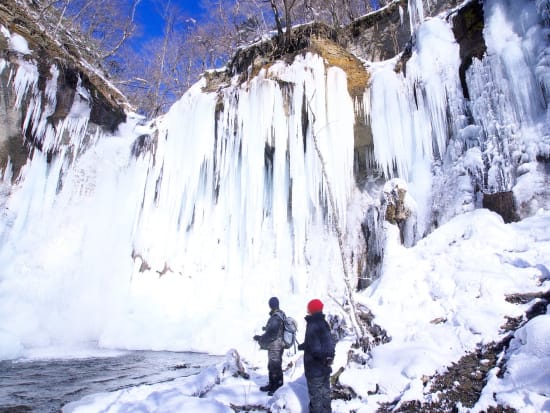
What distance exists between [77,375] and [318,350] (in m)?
4.41

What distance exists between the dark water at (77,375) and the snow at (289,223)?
656 millimetres

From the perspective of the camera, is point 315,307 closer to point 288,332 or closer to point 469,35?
point 288,332

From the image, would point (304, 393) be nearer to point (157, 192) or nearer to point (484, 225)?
point (484, 225)

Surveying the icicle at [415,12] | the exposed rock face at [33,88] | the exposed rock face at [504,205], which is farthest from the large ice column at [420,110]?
the exposed rock face at [33,88]

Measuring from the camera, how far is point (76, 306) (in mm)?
10992

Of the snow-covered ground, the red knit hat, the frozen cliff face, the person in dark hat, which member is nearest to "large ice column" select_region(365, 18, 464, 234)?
the frozen cliff face

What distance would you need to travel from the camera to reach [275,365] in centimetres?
417

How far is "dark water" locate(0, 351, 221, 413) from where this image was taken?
4246mm

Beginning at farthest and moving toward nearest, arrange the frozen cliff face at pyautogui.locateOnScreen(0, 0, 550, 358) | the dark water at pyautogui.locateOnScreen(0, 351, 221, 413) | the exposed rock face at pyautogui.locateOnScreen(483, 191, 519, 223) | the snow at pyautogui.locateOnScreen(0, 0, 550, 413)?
1. the frozen cliff face at pyautogui.locateOnScreen(0, 0, 550, 358)
2. the exposed rock face at pyautogui.locateOnScreen(483, 191, 519, 223)
3. the dark water at pyautogui.locateOnScreen(0, 351, 221, 413)
4. the snow at pyautogui.locateOnScreen(0, 0, 550, 413)

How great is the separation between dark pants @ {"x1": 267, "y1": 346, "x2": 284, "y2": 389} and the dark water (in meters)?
1.83

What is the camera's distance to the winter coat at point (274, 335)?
4168mm

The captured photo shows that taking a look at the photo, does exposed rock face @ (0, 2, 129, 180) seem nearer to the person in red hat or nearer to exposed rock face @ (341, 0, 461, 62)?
exposed rock face @ (341, 0, 461, 62)

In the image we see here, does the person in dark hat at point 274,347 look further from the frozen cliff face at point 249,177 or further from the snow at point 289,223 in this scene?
the frozen cliff face at point 249,177

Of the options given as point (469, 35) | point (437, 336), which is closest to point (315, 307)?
point (437, 336)
